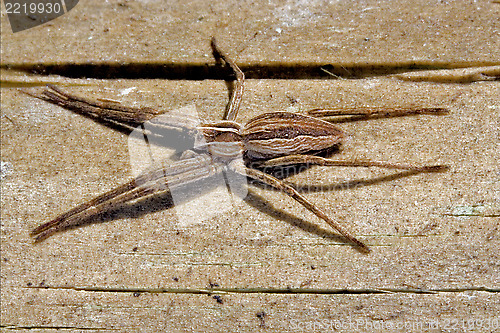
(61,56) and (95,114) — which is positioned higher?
(61,56)

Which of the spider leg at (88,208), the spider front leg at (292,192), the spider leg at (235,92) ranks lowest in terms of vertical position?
the spider leg at (88,208)

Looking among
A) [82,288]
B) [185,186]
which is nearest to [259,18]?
[185,186]

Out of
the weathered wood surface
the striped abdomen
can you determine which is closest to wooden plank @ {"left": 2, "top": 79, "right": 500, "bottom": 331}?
the weathered wood surface

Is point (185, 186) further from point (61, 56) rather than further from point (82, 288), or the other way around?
point (61, 56)

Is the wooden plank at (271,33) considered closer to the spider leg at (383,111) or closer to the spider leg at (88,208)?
the spider leg at (383,111)

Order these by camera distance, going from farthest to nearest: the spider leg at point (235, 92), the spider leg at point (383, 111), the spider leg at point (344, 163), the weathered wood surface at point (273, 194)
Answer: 1. the spider leg at point (235, 92)
2. the spider leg at point (383, 111)
3. the spider leg at point (344, 163)
4. the weathered wood surface at point (273, 194)

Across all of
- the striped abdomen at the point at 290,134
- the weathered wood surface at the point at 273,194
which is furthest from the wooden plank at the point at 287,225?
the striped abdomen at the point at 290,134

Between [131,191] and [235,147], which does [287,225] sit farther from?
[131,191]

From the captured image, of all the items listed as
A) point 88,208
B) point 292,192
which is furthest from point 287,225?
point 88,208
